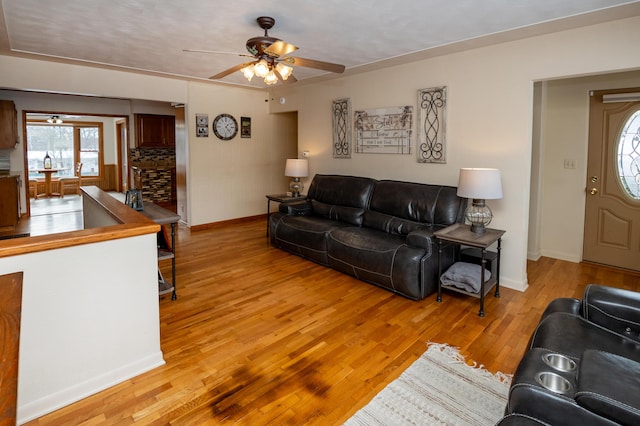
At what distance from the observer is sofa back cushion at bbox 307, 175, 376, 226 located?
4.59 meters

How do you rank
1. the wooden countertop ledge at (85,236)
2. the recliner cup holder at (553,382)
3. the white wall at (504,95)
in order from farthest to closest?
the white wall at (504,95) → the wooden countertop ledge at (85,236) → the recliner cup holder at (553,382)

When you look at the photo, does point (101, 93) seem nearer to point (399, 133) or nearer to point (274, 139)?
point (274, 139)

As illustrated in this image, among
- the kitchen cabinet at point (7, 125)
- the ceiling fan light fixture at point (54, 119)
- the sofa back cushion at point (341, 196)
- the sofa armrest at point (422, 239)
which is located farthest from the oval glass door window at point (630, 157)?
the ceiling fan light fixture at point (54, 119)

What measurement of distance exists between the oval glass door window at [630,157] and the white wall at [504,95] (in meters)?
1.43

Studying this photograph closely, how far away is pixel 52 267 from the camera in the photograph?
1.92 meters

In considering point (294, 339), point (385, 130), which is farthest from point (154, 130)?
point (294, 339)

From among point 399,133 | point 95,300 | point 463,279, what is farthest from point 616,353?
point 399,133

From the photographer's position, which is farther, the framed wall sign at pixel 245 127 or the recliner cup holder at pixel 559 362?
the framed wall sign at pixel 245 127

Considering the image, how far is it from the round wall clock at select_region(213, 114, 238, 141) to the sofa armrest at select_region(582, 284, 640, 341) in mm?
5593

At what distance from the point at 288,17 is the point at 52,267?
2.39m

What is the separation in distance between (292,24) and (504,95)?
2.15m

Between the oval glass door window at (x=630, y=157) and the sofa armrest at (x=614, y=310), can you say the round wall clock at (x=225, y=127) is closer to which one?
the oval glass door window at (x=630, y=157)

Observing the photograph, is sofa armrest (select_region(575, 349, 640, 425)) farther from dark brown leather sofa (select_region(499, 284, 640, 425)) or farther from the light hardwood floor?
the light hardwood floor

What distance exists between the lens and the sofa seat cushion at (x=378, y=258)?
3314mm
